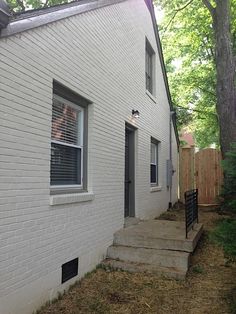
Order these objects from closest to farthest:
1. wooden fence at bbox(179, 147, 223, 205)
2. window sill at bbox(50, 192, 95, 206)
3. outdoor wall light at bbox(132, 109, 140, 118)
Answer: window sill at bbox(50, 192, 95, 206) < outdoor wall light at bbox(132, 109, 140, 118) < wooden fence at bbox(179, 147, 223, 205)

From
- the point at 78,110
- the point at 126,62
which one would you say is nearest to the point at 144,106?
the point at 126,62

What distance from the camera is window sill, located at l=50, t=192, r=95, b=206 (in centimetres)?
483

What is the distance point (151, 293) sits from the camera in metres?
5.19

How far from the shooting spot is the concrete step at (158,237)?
20.8ft

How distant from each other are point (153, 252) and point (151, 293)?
3.89ft

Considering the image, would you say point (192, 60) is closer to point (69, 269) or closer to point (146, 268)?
point (146, 268)

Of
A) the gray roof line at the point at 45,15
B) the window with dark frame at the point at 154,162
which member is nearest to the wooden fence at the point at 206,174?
the window with dark frame at the point at 154,162

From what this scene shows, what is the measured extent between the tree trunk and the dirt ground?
4.97m

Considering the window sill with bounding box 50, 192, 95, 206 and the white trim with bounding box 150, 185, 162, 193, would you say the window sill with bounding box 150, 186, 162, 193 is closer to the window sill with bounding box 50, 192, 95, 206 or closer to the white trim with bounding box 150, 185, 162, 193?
the white trim with bounding box 150, 185, 162, 193

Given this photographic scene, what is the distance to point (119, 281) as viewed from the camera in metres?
5.61

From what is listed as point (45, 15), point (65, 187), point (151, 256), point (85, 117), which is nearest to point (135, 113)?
point (85, 117)

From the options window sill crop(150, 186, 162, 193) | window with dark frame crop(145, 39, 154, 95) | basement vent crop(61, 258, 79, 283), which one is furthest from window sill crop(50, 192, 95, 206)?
window with dark frame crop(145, 39, 154, 95)

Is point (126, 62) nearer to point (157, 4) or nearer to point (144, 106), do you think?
point (144, 106)

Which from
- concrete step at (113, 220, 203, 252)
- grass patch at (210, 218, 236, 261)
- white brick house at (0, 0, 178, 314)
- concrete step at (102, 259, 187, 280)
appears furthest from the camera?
concrete step at (113, 220, 203, 252)
